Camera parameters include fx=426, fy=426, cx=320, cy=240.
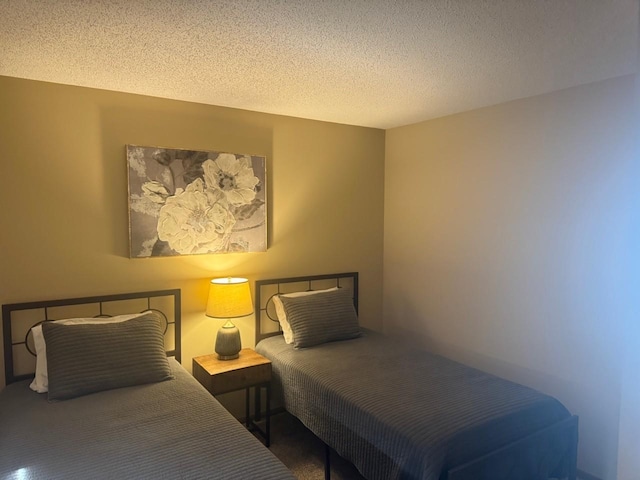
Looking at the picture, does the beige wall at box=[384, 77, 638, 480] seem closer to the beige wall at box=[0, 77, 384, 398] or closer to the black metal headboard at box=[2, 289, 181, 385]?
the beige wall at box=[0, 77, 384, 398]

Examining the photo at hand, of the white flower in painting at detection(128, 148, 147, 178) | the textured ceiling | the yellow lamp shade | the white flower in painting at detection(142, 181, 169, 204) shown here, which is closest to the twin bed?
the yellow lamp shade

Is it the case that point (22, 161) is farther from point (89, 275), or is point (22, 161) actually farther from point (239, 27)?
point (239, 27)

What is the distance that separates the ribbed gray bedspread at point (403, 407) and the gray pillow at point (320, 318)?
0.40 feet

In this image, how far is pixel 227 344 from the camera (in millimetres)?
2965

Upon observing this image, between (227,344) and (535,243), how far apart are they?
86.1 inches

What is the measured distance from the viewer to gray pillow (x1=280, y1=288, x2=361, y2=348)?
10.2 feet

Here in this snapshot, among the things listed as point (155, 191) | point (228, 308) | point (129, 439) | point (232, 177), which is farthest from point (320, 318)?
point (129, 439)

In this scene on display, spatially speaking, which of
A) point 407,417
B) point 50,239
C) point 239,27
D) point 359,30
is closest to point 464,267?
point 407,417

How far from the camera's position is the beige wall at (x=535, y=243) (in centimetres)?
245

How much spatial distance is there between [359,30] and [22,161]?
2075mm

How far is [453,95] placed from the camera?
2.83 meters

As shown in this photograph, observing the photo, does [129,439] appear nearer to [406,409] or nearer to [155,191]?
[406,409]

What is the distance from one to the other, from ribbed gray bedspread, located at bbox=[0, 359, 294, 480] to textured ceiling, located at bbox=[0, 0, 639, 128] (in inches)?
69.0

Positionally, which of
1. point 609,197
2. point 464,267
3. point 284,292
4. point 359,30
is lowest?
point 284,292
